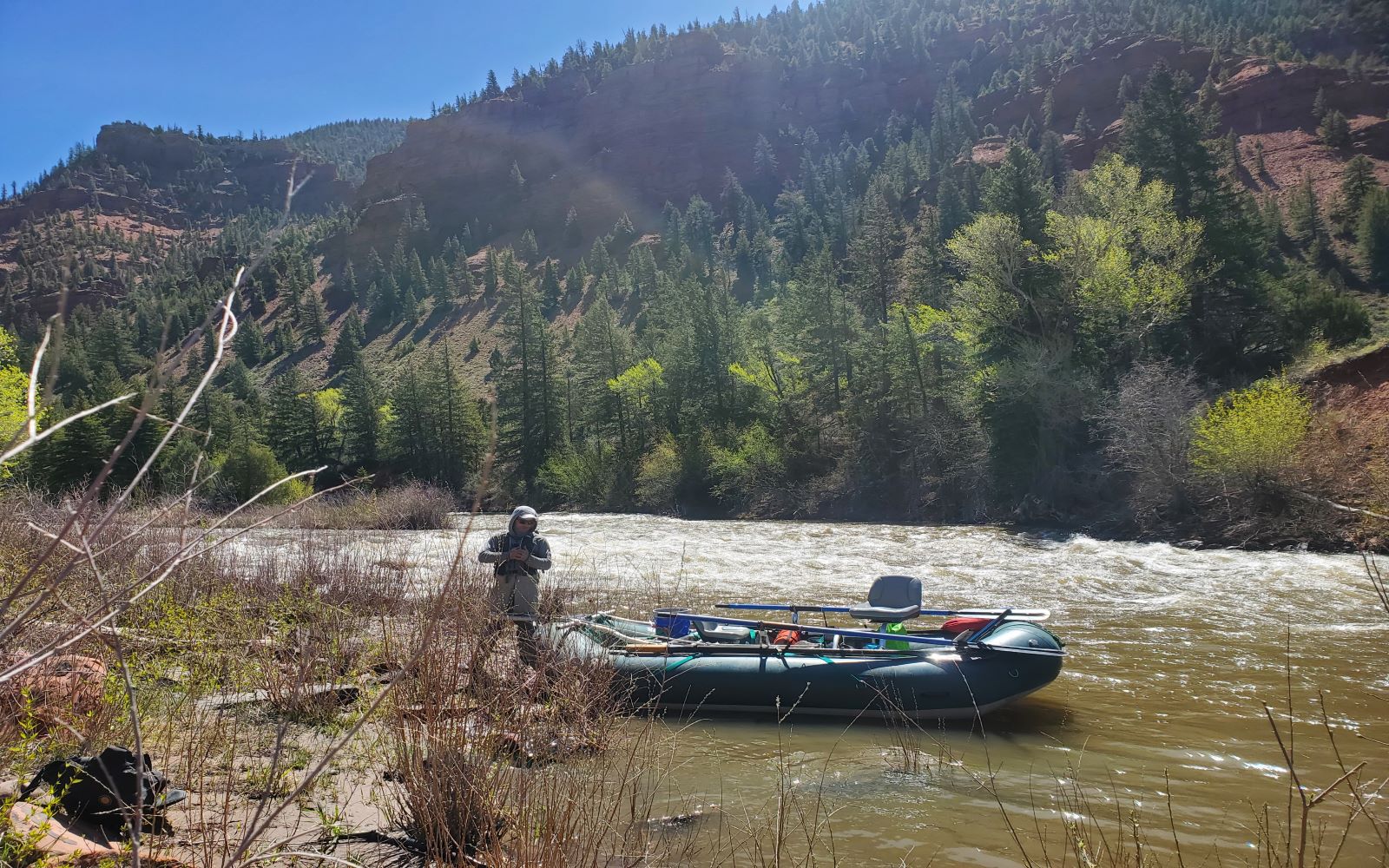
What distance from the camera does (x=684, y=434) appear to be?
41500 millimetres

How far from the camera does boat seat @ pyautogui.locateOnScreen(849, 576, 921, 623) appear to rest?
859cm

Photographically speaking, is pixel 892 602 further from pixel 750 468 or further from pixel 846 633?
pixel 750 468

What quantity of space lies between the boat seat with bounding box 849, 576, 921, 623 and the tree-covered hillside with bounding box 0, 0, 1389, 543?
561 centimetres

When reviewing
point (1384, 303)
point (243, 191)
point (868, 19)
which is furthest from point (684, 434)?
point (243, 191)

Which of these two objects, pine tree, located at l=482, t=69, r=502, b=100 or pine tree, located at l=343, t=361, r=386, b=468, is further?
pine tree, located at l=482, t=69, r=502, b=100

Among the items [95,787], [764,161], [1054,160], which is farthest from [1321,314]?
[764,161]

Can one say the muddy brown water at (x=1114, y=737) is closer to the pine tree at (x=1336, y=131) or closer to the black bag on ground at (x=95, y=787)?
the black bag on ground at (x=95, y=787)

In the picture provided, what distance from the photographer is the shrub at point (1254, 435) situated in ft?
60.0

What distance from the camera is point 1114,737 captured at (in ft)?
22.0

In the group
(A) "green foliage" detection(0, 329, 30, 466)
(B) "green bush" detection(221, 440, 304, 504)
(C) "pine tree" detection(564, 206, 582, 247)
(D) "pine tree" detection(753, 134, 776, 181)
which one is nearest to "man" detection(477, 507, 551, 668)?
(A) "green foliage" detection(0, 329, 30, 466)

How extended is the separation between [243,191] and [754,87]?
402 ft

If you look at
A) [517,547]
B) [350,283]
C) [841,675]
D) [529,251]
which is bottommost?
[841,675]

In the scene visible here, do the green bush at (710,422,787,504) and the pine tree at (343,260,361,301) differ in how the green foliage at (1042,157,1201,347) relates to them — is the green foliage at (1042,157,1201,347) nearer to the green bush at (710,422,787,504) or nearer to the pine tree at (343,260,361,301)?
the green bush at (710,422,787,504)

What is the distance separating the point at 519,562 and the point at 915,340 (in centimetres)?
2923
